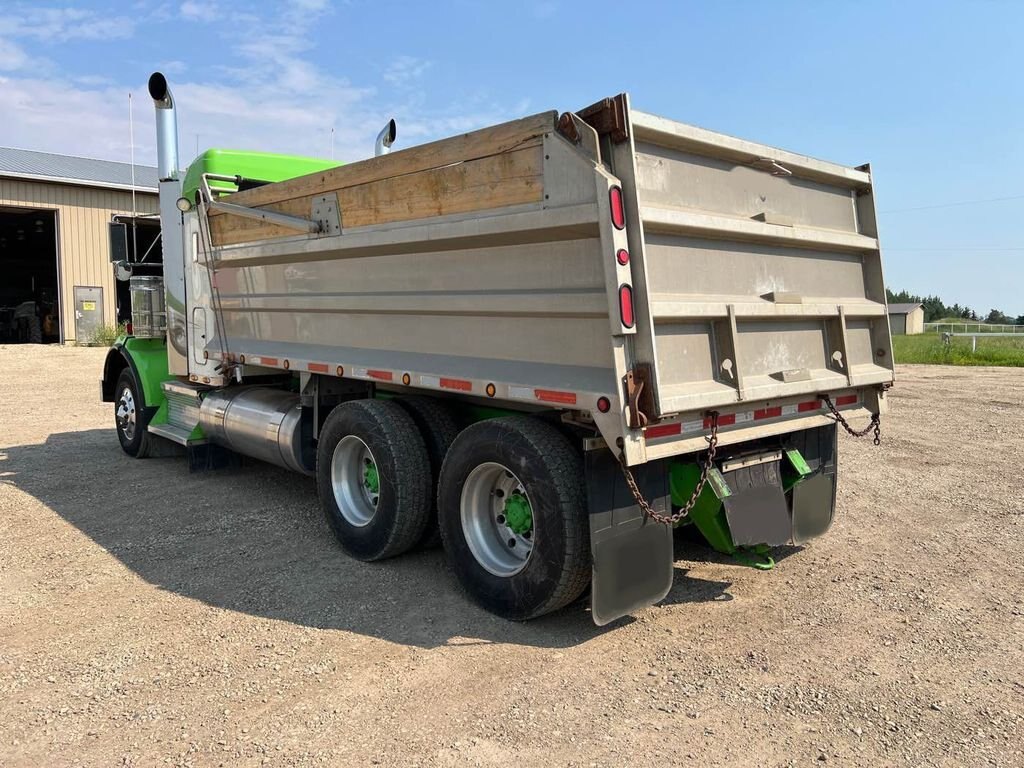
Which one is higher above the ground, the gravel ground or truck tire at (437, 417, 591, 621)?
truck tire at (437, 417, 591, 621)

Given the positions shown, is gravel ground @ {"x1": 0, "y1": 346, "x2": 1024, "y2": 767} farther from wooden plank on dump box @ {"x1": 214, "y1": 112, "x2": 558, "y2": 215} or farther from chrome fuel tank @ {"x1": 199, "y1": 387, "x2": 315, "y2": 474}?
wooden plank on dump box @ {"x1": 214, "y1": 112, "x2": 558, "y2": 215}

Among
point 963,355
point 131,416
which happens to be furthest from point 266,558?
point 963,355

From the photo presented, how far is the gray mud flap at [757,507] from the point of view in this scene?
4195 millimetres

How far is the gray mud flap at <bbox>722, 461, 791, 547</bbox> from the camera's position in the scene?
13.8ft

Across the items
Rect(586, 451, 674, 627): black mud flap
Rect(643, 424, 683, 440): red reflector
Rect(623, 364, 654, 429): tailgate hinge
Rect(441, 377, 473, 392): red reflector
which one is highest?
Rect(441, 377, 473, 392): red reflector

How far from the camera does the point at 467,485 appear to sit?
4273mm

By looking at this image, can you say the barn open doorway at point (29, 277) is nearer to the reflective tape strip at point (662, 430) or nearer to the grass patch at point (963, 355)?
the reflective tape strip at point (662, 430)

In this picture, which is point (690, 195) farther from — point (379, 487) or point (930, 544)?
point (930, 544)

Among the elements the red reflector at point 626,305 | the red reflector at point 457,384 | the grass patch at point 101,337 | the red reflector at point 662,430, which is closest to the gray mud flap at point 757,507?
the red reflector at point 662,430

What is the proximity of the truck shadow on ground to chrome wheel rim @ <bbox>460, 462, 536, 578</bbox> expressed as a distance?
12.1 inches

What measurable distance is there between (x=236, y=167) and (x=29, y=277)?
3392 centimetres

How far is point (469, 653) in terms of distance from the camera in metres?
3.76

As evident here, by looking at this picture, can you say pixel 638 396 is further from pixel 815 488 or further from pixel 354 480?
pixel 354 480

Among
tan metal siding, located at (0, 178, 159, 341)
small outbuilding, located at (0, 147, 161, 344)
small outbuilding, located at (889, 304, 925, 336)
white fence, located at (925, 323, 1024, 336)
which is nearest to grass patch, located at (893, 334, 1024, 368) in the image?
small outbuilding, located at (0, 147, 161, 344)
